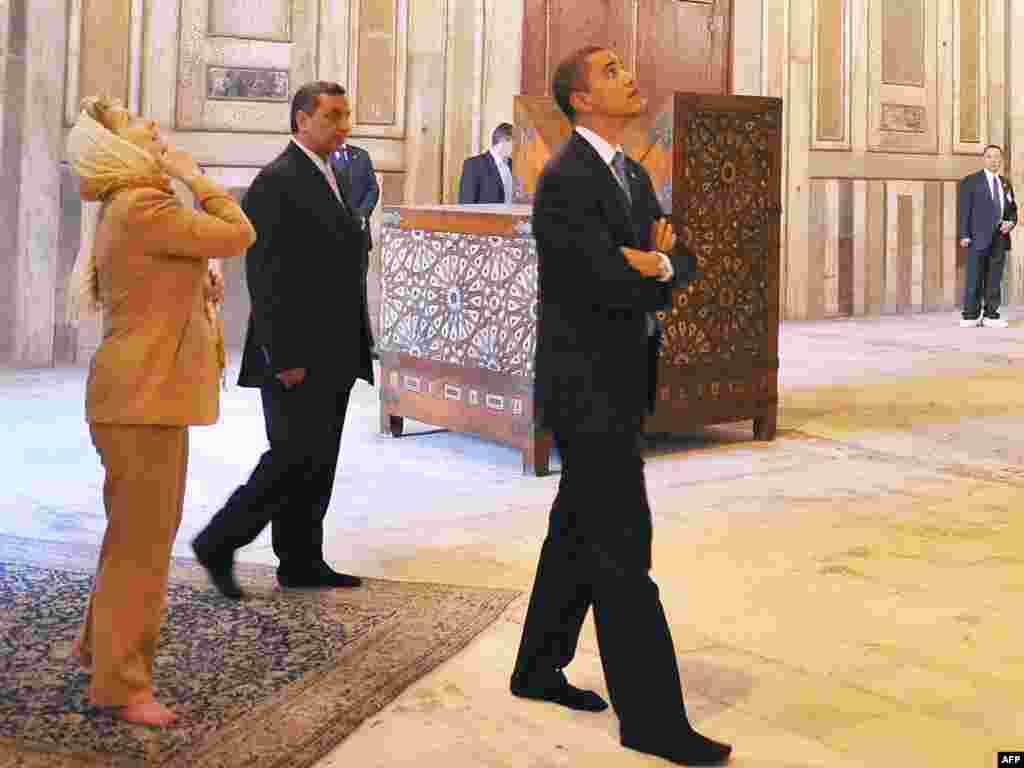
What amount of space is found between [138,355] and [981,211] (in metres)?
10.9

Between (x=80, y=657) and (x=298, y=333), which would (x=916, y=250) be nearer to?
(x=298, y=333)

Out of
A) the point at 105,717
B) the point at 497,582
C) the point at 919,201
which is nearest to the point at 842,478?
the point at 497,582

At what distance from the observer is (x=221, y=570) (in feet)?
14.4

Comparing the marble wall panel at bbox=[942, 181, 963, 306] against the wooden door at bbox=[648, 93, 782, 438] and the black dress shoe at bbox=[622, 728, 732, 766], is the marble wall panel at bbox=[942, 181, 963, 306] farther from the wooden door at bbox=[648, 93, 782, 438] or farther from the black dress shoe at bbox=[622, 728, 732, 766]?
the black dress shoe at bbox=[622, 728, 732, 766]

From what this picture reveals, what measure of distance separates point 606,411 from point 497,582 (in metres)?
1.54

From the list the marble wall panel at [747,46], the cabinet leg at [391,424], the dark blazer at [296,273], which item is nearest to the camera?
the dark blazer at [296,273]

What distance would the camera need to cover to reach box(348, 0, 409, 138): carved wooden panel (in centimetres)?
1043

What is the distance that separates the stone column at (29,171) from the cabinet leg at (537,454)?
4.19m

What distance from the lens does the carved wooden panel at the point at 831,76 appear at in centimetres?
1305

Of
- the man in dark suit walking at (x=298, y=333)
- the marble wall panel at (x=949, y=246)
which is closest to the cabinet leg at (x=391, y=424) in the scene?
the man in dark suit walking at (x=298, y=333)

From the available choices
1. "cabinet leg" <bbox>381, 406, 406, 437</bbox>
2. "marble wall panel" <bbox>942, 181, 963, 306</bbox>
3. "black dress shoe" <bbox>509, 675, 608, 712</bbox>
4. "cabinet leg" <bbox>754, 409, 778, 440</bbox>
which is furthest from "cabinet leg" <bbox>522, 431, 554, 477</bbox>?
"marble wall panel" <bbox>942, 181, 963, 306</bbox>

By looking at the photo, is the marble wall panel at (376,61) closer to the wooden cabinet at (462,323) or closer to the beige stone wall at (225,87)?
A: the beige stone wall at (225,87)

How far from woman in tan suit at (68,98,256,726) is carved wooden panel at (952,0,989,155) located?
11.8 meters

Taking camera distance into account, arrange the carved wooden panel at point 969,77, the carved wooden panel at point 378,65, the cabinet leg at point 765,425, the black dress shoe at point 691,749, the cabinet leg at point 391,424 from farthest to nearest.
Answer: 1. the carved wooden panel at point 969,77
2. the carved wooden panel at point 378,65
3. the cabinet leg at point 391,424
4. the cabinet leg at point 765,425
5. the black dress shoe at point 691,749
